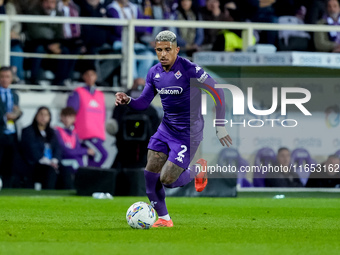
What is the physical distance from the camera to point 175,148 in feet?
32.1

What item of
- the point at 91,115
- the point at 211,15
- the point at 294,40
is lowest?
the point at 91,115

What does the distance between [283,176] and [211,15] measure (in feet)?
13.7

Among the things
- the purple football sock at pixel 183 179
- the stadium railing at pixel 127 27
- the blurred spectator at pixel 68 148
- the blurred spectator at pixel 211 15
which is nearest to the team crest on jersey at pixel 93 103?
the blurred spectator at pixel 68 148

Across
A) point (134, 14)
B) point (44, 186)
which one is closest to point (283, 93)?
point (134, 14)

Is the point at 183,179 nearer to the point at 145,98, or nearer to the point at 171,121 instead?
the point at 171,121

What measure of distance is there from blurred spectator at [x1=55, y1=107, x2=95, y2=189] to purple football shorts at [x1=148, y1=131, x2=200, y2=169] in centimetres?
681

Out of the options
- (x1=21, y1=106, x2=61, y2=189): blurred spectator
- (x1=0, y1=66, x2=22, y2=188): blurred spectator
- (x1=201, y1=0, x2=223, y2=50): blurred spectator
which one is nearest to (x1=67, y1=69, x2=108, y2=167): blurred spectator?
(x1=21, y1=106, x2=61, y2=189): blurred spectator

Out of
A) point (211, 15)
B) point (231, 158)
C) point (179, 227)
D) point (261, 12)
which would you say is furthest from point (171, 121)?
point (261, 12)

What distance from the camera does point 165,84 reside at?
983 centimetres

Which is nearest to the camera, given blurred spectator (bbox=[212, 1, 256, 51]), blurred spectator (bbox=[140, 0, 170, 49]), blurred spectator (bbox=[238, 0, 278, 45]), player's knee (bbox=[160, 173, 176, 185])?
player's knee (bbox=[160, 173, 176, 185])

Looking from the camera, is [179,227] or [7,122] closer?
[179,227]

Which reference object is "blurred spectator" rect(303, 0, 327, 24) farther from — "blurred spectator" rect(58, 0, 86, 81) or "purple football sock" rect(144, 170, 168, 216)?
"purple football sock" rect(144, 170, 168, 216)

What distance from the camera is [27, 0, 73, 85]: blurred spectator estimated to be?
17.0 m

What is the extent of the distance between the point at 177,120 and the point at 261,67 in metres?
6.85
